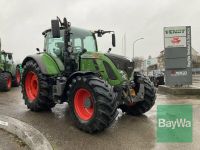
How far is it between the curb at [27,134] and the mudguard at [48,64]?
1.66m

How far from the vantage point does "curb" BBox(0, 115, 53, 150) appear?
18.6 feet

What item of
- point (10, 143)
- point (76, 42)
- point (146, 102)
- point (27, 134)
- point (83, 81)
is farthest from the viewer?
point (76, 42)

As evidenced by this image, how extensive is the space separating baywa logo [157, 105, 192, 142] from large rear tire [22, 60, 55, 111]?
9.76 ft

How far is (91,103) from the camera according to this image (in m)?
6.92

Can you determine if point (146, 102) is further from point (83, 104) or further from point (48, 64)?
point (48, 64)

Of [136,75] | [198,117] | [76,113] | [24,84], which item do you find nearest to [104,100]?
[76,113]

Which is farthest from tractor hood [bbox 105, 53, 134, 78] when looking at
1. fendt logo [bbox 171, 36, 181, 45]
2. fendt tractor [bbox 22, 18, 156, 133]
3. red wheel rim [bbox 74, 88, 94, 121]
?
fendt logo [bbox 171, 36, 181, 45]

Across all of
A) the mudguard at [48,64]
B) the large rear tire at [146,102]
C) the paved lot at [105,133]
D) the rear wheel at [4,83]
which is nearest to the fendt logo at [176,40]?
the paved lot at [105,133]

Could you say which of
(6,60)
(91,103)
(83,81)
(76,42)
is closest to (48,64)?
(76,42)

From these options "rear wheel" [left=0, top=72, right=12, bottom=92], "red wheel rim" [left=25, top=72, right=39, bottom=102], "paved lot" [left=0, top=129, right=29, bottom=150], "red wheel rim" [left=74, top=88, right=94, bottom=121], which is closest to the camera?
"paved lot" [left=0, top=129, right=29, bottom=150]

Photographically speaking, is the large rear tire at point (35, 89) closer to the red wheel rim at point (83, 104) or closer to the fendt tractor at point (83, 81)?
the fendt tractor at point (83, 81)

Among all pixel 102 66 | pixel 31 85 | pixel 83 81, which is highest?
pixel 102 66

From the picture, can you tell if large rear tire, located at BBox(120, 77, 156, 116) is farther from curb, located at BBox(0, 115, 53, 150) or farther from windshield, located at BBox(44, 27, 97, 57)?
Result: curb, located at BBox(0, 115, 53, 150)

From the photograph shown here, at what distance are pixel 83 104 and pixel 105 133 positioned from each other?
0.91 m
